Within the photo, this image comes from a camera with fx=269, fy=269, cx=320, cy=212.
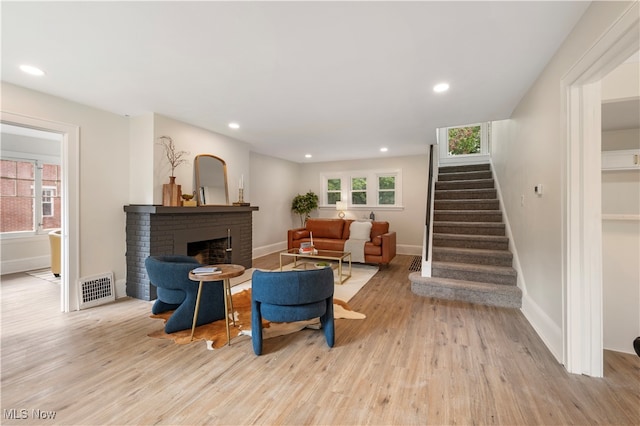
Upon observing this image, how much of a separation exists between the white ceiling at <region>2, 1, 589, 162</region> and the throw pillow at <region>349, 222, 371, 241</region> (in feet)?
7.95

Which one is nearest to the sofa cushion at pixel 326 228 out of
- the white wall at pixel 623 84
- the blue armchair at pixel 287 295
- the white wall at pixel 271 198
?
the white wall at pixel 271 198

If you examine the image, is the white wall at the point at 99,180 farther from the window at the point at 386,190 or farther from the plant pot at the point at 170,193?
the window at the point at 386,190

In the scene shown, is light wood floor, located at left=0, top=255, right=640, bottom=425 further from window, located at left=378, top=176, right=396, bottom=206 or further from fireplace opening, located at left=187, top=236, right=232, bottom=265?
window, located at left=378, top=176, right=396, bottom=206

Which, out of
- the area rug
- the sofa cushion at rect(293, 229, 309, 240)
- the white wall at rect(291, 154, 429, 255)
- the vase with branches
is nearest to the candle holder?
the vase with branches

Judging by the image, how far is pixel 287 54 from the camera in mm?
2203

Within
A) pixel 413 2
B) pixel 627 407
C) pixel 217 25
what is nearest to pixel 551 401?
pixel 627 407

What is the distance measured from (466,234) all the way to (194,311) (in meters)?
4.12

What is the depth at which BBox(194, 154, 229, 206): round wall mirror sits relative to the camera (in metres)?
4.21

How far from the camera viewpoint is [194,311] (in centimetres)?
266

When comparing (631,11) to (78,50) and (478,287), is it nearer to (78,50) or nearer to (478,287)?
(478,287)

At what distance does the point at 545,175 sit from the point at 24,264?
26.0ft

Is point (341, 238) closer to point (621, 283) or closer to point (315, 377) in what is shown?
point (315, 377)

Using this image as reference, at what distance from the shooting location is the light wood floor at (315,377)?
1576 mm

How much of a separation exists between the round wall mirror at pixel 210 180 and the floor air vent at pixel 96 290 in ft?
5.00
